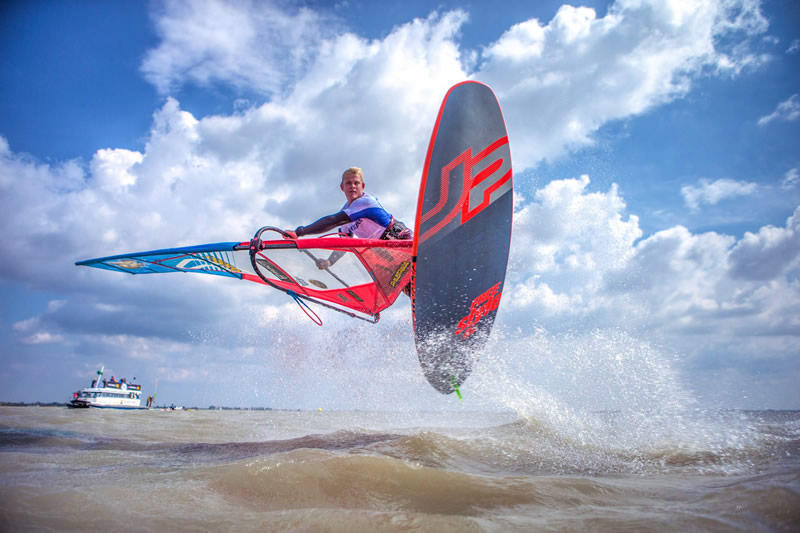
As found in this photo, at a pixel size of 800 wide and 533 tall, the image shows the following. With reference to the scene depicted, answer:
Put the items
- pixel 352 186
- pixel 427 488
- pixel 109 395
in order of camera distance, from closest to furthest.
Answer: pixel 427 488 → pixel 352 186 → pixel 109 395

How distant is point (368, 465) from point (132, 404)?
34.4 metres

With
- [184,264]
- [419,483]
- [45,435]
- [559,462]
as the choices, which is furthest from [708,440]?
[45,435]

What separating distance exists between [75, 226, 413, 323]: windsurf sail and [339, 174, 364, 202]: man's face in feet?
2.72

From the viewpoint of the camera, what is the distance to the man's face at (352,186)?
5.31 m

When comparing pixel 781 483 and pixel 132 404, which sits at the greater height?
pixel 781 483

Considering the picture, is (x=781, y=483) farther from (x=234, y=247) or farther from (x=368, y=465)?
(x=234, y=247)

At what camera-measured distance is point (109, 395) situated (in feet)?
91.4

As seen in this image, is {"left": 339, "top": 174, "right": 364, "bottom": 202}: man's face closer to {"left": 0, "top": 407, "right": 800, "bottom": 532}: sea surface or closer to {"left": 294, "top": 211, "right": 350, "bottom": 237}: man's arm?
{"left": 294, "top": 211, "right": 350, "bottom": 237}: man's arm

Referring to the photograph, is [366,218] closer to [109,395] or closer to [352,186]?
[352,186]

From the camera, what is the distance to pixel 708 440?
4.23 meters

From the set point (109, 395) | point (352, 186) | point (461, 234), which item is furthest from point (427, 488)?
point (109, 395)

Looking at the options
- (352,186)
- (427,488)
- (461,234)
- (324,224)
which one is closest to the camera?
(427,488)

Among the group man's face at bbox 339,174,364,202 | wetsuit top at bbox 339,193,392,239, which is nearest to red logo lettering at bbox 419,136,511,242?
wetsuit top at bbox 339,193,392,239

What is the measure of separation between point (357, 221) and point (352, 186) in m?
0.51
